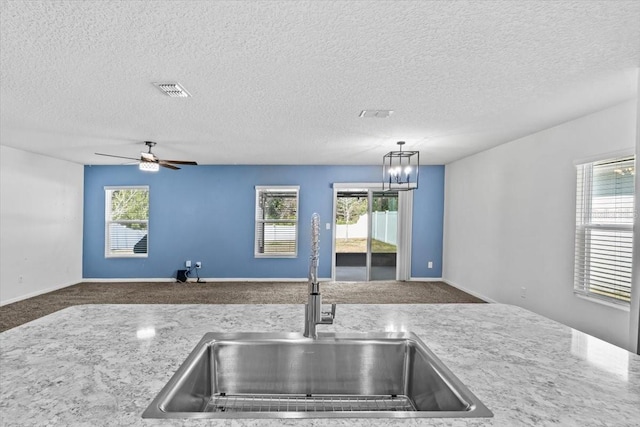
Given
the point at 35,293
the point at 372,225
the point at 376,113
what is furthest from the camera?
the point at 372,225

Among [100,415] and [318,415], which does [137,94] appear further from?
[318,415]

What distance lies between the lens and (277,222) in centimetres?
683

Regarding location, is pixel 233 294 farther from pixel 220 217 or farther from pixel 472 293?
pixel 472 293

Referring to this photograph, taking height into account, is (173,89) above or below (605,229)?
above

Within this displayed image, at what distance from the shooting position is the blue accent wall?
22.1 ft

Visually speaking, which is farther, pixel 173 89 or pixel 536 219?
pixel 536 219

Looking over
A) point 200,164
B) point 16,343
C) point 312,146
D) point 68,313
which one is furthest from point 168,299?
point 16,343

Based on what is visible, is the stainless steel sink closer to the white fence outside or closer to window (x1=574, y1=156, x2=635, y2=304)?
window (x1=574, y1=156, x2=635, y2=304)

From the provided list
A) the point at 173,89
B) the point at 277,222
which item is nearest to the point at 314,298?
the point at 173,89

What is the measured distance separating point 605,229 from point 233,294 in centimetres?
515

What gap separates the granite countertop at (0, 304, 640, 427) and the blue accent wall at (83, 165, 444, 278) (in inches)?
206

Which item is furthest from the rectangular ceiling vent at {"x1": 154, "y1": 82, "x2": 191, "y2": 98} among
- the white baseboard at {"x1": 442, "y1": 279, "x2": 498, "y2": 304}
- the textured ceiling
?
the white baseboard at {"x1": 442, "y1": 279, "x2": 498, "y2": 304}

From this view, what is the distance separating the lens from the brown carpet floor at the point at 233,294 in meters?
5.04

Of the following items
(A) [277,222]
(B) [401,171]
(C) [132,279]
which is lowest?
(C) [132,279]
